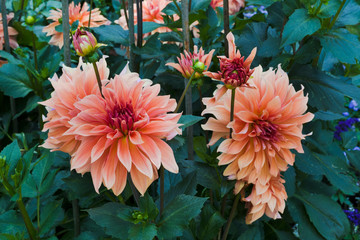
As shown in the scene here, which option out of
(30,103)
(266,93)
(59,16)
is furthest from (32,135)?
(266,93)

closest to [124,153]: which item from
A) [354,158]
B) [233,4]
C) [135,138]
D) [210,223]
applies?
[135,138]

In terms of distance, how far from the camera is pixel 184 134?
1099 mm

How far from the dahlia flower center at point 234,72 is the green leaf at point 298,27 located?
0.77 ft

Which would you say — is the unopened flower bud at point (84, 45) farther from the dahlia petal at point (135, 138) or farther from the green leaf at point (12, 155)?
the green leaf at point (12, 155)

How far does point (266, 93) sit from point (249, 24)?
0.53 m

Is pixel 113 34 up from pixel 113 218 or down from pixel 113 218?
up

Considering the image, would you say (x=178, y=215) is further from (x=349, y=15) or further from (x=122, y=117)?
(x=349, y=15)

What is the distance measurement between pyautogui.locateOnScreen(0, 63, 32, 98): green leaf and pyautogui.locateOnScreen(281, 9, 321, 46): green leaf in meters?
0.83

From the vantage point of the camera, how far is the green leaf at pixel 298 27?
0.85 m

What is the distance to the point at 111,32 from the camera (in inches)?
42.6

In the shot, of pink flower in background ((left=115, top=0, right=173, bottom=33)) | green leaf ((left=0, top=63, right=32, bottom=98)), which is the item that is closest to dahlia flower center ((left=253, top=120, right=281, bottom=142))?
pink flower in background ((left=115, top=0, right=173, bottom=33))

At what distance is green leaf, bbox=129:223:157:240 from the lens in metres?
0.64

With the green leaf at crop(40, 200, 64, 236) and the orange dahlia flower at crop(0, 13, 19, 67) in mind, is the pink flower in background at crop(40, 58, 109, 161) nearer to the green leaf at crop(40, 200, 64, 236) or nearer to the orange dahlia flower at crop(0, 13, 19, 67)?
the green leaf at crop(40, 200, 64, 236)

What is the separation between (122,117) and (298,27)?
513 mm
